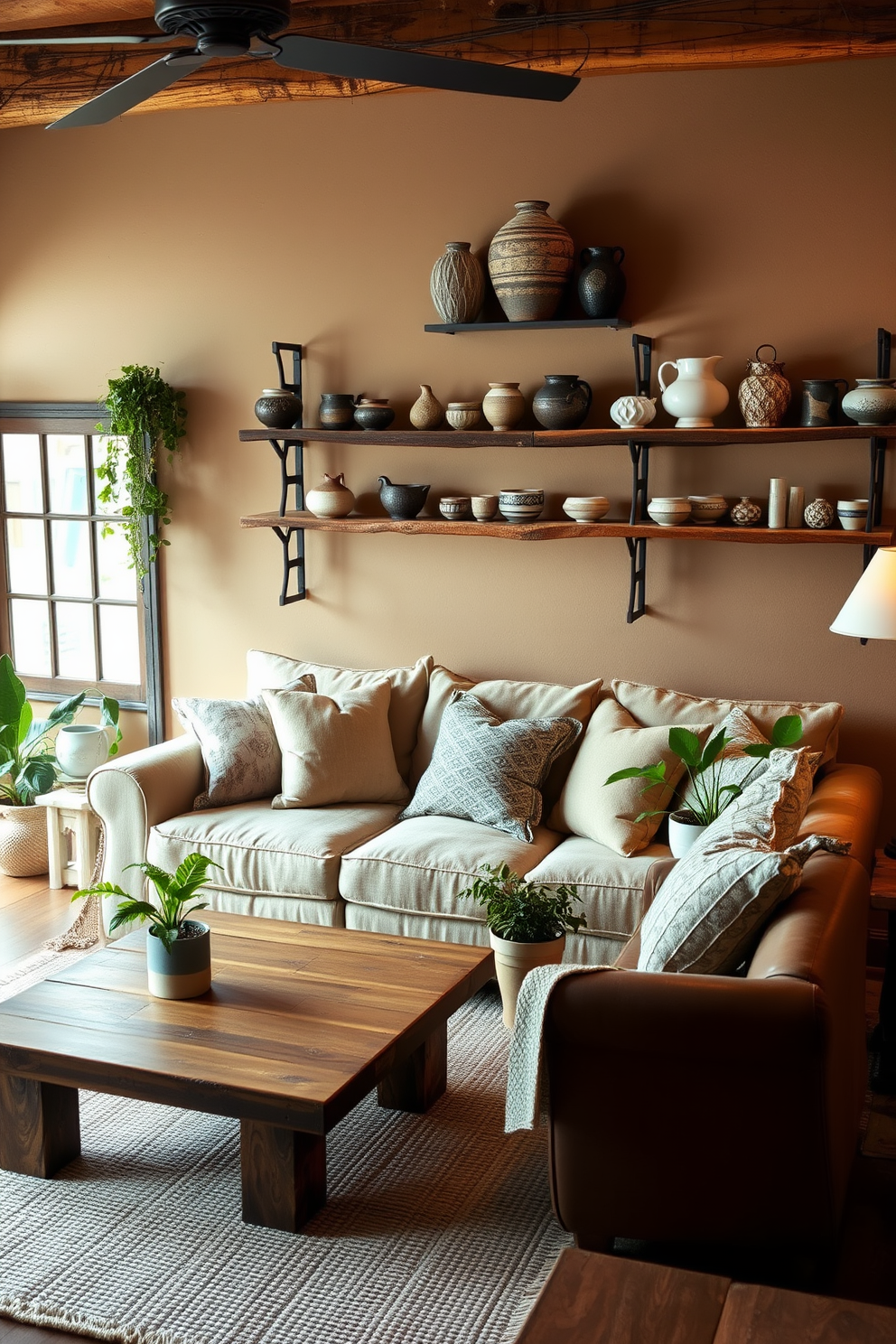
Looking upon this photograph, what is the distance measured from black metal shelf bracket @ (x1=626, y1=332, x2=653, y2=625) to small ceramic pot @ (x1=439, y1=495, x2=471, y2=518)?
57 cm

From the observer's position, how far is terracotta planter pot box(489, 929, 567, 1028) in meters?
3.38

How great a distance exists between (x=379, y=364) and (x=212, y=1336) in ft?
10.7

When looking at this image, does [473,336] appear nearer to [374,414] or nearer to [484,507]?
[374,414]

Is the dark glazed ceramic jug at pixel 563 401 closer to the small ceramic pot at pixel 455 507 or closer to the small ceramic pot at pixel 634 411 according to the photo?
the small ceramic pot at pixel 634 411

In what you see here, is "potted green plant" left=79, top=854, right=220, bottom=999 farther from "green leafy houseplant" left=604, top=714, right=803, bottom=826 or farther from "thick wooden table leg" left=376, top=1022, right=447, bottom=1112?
"green leafy houseplant" left=604, top=714, right=803, bottom=826

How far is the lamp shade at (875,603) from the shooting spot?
11.0 ft

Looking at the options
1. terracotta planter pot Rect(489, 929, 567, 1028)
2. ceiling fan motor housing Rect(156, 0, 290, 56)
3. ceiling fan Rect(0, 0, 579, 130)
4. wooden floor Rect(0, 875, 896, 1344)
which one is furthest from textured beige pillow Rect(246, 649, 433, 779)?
ceiling fan motor housing Rect(156, 0, 290, 56)

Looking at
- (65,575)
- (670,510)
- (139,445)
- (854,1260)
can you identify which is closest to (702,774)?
(670,510)

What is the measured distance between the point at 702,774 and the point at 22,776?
2675 millimetres

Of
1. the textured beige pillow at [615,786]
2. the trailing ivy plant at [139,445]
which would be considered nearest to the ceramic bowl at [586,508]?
the textured beige pillow at [615,786]

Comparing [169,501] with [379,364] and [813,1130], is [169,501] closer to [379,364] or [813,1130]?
[379,364]

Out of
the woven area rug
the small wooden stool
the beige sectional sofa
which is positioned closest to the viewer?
the woven area rug

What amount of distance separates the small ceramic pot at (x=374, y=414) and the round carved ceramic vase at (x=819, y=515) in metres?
1.49

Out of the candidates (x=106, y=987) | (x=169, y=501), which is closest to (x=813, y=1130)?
(x=106, y=987)
